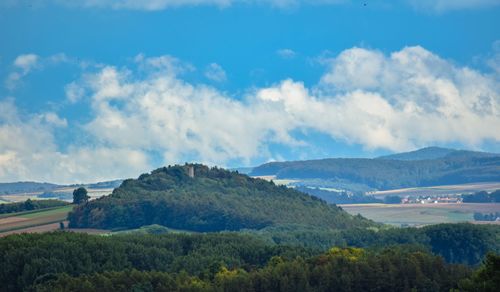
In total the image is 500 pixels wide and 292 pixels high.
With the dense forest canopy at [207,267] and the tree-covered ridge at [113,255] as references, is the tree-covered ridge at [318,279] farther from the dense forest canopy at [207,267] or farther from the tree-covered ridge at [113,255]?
the tree-covered ridge at [113,255]

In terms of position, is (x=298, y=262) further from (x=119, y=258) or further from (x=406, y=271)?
(x=119, y=258)

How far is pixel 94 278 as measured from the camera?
126938mm

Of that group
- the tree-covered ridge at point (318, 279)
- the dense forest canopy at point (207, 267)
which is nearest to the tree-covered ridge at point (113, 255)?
the dense forest canopy at point (207, 267)

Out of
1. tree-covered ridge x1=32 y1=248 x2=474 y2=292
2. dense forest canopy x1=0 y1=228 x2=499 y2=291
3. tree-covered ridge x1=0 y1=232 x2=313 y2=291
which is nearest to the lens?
tree-covered ridge x1=32 y1=248 x2=474 y2=292

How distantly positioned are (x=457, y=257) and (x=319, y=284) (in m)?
82.3

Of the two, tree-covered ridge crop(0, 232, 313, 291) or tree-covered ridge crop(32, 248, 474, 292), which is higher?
tree-covered ridge crop(0, 232, 313, 291)

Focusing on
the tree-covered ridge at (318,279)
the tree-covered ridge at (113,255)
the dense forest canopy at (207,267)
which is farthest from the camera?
the tree-covered ridge at (113,255)

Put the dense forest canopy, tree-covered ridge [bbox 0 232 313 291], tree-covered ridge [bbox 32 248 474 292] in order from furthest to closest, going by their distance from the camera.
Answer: tree-covered ridge [bbox 0 232 313 291] < the dense forest canopy < tree-covered ridge [bbox 32 248 474 292]

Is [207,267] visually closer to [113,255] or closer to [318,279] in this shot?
[113,255]

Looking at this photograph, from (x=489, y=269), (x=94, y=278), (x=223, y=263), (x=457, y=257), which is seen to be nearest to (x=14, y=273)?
(x=94, y=278)

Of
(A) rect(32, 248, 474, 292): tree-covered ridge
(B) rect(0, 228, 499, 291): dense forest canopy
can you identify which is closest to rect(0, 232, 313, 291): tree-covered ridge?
(B) rect(0, 228, 499, 291): dense forest canopy

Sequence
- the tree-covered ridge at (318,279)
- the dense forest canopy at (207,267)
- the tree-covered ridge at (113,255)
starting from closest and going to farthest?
1. the tree-covered ridge at (318,279)
2. the dense forest canopy at (207,267)
3. the tree-covered ridge at (113,255)

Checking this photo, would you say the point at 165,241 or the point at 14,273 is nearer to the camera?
the point at 14,273

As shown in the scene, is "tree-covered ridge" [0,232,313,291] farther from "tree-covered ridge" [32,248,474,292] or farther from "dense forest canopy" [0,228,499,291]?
"tree-covered ridge" [32,248,474,292]
